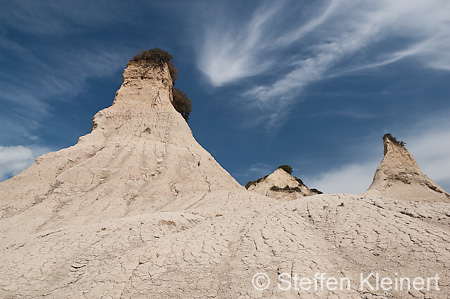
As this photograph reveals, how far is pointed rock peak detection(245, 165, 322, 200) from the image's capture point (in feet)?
85.1

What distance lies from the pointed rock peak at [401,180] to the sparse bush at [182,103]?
54.3 feet

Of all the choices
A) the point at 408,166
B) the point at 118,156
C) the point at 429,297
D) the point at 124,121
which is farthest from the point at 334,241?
the point at 408,166

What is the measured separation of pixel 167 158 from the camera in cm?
1573

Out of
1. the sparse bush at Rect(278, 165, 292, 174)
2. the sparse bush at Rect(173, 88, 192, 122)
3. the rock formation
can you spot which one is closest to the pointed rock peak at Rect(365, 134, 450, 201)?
the rock formation

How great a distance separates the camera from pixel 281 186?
26953mm

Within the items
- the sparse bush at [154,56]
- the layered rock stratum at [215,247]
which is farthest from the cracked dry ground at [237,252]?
the sparse bush at [154,56]

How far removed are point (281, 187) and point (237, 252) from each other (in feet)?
70.8

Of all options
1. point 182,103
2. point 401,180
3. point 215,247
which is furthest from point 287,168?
point 215,247

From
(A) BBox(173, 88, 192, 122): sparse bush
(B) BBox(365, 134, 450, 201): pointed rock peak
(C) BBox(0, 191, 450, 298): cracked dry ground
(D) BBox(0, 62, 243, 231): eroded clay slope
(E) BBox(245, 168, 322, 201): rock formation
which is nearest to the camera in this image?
(C) BBox(0, 191, 450, 298): cracked dry ground

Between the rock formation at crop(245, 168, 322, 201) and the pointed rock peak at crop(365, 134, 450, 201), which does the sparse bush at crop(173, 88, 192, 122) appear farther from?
the pointed rock peak at crop(365, 134, 450, 201)

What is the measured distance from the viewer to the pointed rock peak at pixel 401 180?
18.3 metres

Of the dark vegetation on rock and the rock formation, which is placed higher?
the dark vegetation on rock

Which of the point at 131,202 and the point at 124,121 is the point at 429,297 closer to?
the point at 131,202

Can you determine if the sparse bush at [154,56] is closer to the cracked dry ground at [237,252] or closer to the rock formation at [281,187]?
the rock formation at [281,187]
